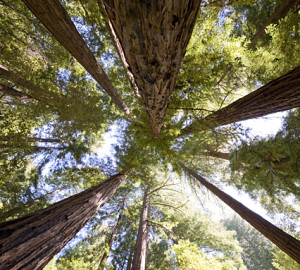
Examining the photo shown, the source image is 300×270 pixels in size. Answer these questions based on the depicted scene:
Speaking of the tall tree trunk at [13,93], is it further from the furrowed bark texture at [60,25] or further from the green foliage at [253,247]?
the green foliage at [253,247]

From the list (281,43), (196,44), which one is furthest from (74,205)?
(281,43)

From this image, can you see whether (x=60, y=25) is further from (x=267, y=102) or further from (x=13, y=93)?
(x=13, y=93)

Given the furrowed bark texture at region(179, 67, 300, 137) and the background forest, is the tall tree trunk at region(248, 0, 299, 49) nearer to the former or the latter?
the background forest

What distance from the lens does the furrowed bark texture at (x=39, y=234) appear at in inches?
51.4

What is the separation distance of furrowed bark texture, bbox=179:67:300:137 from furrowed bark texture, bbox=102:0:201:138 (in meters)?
1.97

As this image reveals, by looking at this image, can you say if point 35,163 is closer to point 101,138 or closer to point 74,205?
point 101,138

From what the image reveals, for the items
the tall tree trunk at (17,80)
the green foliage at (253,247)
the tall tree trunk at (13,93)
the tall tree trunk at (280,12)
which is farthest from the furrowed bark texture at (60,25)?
the green foliage at (253,247)

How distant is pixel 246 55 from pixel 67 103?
21.3ft

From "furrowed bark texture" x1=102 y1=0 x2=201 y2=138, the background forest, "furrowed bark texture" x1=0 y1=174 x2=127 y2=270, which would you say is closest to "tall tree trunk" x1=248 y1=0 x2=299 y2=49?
the background forest

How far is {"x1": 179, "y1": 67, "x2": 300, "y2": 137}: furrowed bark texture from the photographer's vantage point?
2328 millimetres

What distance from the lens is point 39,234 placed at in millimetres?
1621

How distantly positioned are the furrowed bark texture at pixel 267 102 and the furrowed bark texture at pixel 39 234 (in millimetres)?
3195

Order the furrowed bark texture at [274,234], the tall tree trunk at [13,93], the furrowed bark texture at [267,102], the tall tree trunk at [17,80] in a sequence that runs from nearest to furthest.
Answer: the furrowed bark texture at [267,102]
the furrowed bark texture at [274,234]
the tall tree trunk at [17,80]
the tall tree trunk at [13,93]

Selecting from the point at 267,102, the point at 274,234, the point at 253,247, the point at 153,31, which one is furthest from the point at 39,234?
the point at 253,247
